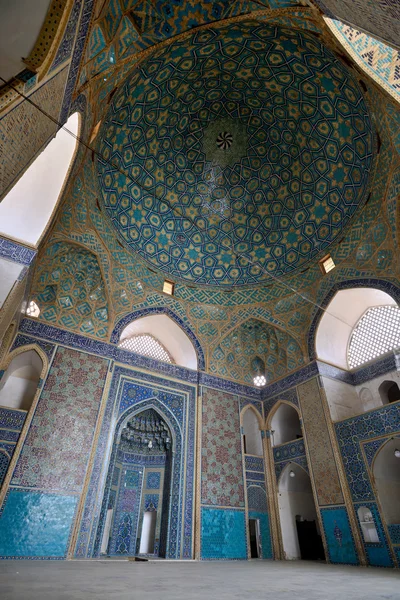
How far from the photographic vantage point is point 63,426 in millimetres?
7891

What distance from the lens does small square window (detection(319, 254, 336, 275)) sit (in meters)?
10.5

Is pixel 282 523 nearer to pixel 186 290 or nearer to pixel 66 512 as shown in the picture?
pixel 66 512

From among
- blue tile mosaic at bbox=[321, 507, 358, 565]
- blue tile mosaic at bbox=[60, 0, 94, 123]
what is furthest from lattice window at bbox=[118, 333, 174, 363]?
blue tile mosaic at bbox=[60, 0, 94, 123]

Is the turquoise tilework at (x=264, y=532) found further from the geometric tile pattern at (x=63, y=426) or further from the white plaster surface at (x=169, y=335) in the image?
the geometric tile pattern at (x=63, y=426)

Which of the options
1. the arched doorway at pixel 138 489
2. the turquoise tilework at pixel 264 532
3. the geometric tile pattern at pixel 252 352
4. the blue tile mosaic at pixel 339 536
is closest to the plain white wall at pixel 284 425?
the geometric tile pattern at pixel 252 352

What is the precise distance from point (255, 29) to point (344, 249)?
6.01m

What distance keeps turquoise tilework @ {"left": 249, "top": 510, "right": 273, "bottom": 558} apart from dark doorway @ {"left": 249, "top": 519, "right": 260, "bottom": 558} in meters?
0.11

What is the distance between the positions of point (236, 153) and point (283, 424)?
9.05m

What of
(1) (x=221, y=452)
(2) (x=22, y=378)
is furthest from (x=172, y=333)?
(2) (x=22, y=378)

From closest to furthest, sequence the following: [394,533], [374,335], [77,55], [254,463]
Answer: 1. [77,55]
2. [394,533]
3. [374,335]
4. [254,463]

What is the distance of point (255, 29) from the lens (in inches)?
315

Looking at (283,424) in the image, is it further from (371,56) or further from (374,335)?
(371,56)

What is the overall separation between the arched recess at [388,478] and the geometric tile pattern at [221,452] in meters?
3.70

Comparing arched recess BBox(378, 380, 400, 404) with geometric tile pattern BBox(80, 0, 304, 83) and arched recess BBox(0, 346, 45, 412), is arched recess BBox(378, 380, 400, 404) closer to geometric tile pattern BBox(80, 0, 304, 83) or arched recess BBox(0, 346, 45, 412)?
arched recess BBox(0, 346, 45, 412)
